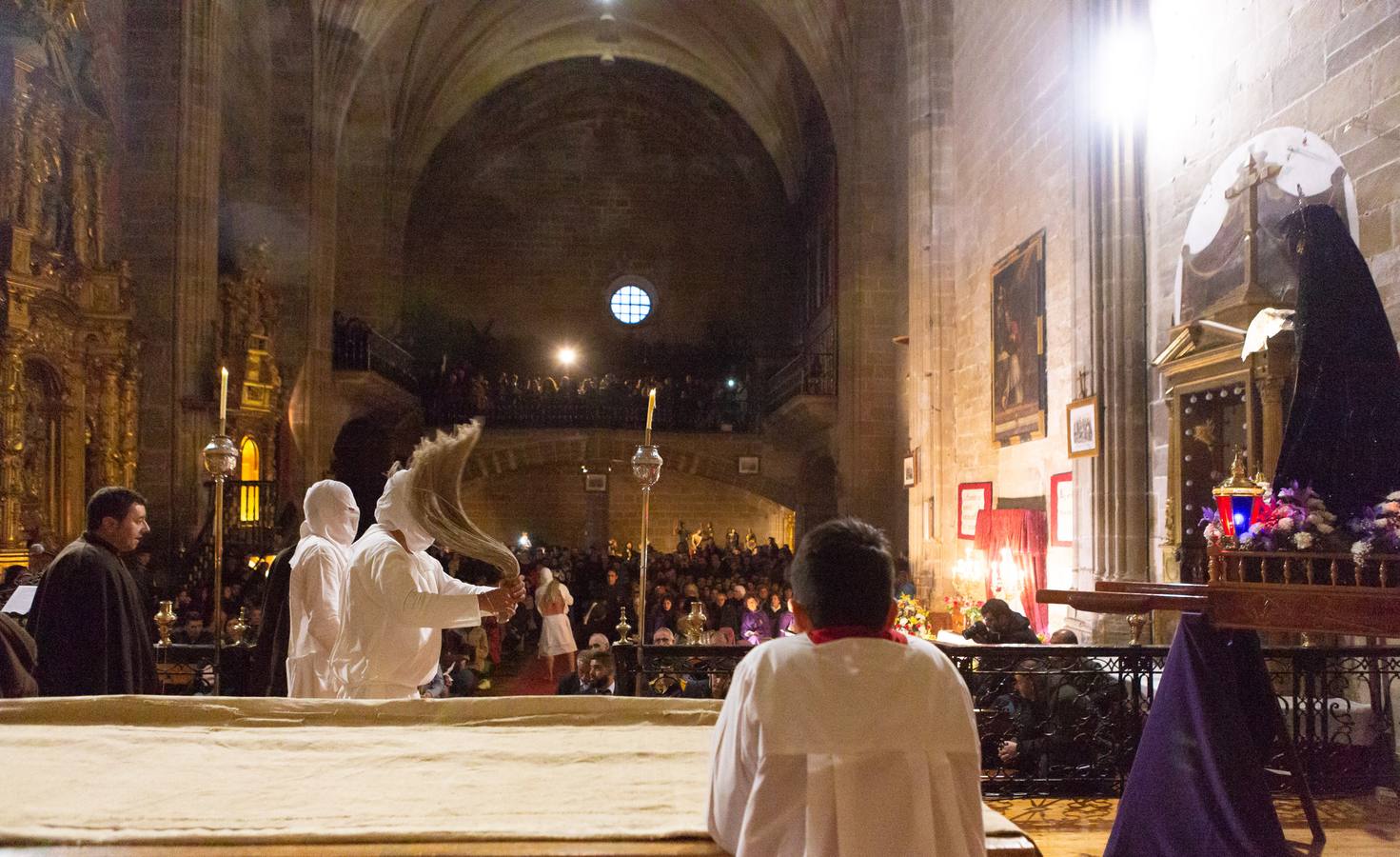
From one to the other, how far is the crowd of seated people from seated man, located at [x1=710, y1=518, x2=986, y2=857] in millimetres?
19546

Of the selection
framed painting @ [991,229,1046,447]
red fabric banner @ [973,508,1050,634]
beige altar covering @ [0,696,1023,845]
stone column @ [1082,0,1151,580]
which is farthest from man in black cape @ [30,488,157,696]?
framed painting @ [991,229,1046,447]

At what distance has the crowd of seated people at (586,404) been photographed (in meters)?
21.7

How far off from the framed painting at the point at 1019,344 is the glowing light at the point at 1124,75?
176cm

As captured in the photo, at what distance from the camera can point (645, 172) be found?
85.9 ft

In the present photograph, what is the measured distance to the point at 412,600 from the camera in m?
3.38

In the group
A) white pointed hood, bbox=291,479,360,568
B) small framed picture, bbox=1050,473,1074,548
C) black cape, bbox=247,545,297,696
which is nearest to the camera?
white pointed hood, bbox=291,479,360,568

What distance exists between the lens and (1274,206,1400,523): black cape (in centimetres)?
420

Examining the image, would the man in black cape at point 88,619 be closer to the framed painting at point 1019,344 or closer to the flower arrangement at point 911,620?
the flower arrangement at point 911,620

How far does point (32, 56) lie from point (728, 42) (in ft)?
50.1

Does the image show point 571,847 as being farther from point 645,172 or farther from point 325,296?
point 645,172

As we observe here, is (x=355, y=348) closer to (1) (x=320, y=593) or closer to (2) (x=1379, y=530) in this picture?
(1) (x=320, y=593)

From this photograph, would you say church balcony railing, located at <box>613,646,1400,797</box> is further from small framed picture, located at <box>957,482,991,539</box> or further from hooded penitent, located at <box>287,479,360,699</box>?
small framed picture, located at <box>957,482,991,539</box>

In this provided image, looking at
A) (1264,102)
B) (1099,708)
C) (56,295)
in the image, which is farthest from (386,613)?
(56,295)

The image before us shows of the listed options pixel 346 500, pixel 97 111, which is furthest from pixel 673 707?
pixel 97 111
